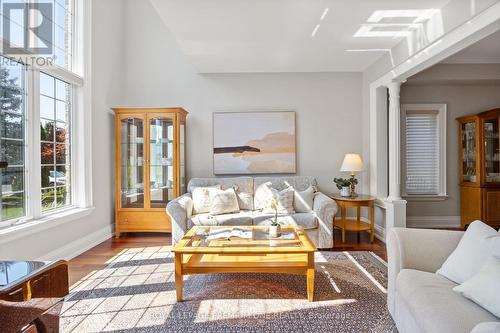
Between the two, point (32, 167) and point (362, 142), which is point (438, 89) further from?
point (32, 167)

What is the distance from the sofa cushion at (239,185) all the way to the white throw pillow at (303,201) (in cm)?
65

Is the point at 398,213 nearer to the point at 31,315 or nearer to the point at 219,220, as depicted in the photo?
the point at 219,220

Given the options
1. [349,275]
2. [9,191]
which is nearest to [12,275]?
[9,191]

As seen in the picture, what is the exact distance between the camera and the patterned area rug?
82.0 inches

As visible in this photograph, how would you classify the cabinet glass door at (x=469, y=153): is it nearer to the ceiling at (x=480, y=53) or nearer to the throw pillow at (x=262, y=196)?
the ceiling at (x=480, y=53)

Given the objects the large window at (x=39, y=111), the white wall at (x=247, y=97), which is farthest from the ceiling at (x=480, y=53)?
the large window at (x=39, y=111)

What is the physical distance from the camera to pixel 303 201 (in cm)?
419

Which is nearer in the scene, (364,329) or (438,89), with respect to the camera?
(364,329)

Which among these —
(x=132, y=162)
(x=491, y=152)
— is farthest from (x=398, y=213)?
(x=132, y=162)

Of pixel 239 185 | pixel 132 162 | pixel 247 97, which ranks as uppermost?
pixel 247 97

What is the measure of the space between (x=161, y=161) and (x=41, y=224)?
1.87 meters

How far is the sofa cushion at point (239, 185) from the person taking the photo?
438cm

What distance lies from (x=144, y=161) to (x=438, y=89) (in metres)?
4.97

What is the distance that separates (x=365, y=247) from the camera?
3.91 meters
